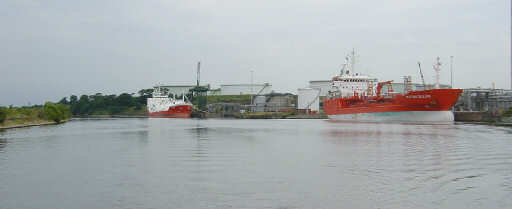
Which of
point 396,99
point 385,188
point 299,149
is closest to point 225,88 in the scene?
point 396,99

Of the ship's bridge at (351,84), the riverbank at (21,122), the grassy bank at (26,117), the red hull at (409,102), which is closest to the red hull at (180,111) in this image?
the ship's bridge at (351,84)

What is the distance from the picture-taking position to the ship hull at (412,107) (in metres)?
53.4

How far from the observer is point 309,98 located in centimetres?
11400

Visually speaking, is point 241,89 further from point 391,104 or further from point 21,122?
point 21,122

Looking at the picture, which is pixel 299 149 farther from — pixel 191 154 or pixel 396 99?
pixel 396 99

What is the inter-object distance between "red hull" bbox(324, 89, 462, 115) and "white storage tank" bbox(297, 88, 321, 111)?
41.0 metres

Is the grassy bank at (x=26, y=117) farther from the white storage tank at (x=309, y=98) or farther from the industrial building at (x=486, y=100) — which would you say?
the white storage tank at (x=309, y=98)

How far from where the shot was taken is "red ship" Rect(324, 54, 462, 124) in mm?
53875

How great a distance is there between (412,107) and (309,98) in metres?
57.9

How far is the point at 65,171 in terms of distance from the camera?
50.0 ft

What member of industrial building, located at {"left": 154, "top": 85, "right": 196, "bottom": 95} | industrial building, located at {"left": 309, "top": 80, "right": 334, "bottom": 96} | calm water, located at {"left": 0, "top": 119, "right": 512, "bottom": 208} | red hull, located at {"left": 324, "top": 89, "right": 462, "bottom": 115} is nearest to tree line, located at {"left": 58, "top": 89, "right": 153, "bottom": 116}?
industrial building, located at {"left": 154, "top": 85, "right": 196, "bottom": 95}

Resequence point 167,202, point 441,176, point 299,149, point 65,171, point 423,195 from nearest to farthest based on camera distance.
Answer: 1. point 167,202
2. point 423,195
3. point 441,176
4. point 65,171
5. point 299,149

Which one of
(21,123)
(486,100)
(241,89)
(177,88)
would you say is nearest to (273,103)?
(241,89)

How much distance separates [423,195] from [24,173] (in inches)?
473
